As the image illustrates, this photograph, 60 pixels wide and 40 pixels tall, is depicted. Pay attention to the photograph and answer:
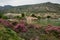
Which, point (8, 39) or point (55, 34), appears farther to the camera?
point (55, 34)

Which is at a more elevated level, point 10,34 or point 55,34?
point 10,34

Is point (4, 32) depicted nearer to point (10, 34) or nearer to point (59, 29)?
point (10, 34)

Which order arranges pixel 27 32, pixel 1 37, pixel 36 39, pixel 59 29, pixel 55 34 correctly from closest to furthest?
pixel 1 37
pixel 36 39
pixel 27 32
pixel 55 34
pixel 59 29

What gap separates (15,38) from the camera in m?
17.9

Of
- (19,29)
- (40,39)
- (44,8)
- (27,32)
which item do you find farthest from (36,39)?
(44,8)

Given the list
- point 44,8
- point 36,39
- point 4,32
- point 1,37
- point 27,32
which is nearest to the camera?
point 1,37

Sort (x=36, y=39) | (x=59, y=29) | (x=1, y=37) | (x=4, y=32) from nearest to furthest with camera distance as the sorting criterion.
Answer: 1. (x=1, y=37)
2. (x=4, y=32)
3. (x=36, y=39)
4. (x=59, y=29)

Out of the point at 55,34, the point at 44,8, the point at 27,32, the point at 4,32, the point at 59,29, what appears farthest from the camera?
the point at 44,8

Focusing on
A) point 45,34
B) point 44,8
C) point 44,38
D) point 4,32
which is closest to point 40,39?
point 44,38

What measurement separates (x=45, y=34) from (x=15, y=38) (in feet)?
17.4

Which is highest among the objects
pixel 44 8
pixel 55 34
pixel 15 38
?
pixel 15 38

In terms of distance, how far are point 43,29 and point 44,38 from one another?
3514mm

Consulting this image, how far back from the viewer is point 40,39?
2050 centimetres

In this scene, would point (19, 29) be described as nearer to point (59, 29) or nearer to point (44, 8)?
point (59, 29)
